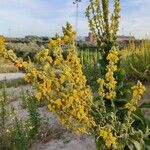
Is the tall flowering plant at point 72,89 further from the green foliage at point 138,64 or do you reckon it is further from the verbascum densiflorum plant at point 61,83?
the green foliage at point 138,64

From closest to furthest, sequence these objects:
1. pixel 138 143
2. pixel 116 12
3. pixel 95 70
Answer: pixel 138 143, pixel 116 12, pixel 95 70

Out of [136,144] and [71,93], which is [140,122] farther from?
[71,93]

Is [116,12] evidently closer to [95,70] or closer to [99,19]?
[99,19]

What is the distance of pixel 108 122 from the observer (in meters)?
5.36

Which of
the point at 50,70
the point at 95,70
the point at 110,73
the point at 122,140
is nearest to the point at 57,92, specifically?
the point at 50,70

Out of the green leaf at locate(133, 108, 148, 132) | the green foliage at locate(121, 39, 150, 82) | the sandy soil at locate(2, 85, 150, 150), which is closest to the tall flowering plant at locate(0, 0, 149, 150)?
the green leaf at locate(133, 108, 148, 132)


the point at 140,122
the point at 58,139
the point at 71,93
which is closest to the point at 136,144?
the point at 140,122

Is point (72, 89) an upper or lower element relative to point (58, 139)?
upper

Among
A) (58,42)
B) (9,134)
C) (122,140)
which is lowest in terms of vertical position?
(9,134)

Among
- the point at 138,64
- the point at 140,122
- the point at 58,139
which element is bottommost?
the point at 58,139

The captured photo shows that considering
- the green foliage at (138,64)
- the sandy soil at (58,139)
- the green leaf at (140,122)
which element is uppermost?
the green foliage at (138,64)

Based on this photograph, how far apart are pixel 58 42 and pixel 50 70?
0.28 metres

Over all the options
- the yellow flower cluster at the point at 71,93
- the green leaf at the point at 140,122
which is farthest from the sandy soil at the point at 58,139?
the yellow flower cluster at the point at 71,93

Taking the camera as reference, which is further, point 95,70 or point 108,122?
point 95,70
